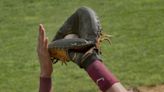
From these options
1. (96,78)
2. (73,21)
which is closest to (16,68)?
(73,21)

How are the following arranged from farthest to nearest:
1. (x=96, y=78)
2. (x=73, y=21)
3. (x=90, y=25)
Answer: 1. (x=73, y=21)
2. (x=90, y=25)
3. (x=96, y=78)

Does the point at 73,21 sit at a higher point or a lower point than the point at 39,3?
higher

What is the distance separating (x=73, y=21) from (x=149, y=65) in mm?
4964

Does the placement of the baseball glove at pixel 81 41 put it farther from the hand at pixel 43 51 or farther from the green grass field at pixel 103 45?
the green grass field at pixel 103 45

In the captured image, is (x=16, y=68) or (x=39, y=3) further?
(x=39, y=3)

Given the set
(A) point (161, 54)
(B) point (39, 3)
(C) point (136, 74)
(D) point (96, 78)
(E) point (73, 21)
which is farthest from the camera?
(B) point (39, 3)

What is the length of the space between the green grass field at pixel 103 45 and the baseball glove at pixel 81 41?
163 inches

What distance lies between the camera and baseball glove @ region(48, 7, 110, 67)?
3.26 meters

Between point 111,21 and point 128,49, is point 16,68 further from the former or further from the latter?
point 111,21

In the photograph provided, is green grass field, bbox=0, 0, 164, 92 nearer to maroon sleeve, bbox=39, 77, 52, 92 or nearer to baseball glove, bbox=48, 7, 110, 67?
maroon sleeve, bbox=39, 77, 52, 92

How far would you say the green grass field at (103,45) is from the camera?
8.15 m

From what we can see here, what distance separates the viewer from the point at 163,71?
27.0ft

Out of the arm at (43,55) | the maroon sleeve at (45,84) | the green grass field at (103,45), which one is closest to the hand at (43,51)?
the arm at (43,55)

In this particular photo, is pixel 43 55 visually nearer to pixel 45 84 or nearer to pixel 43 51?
pixel 43 51
